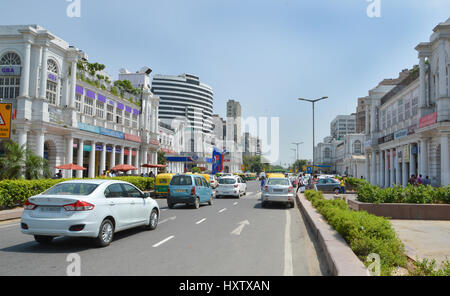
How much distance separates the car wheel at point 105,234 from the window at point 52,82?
27790mm

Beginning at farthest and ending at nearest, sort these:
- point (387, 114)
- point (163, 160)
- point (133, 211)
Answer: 1. point (163, 160)
2. point (387, 114)
3. point (133, 211)

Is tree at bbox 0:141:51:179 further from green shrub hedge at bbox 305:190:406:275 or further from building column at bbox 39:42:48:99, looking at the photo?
green shrub hedge at bbox 305:190:406:275

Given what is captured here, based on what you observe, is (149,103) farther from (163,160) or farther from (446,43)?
(446,43)

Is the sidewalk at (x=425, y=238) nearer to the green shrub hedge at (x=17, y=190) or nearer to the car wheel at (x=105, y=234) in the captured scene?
the car wheel at (x=105, y=234)

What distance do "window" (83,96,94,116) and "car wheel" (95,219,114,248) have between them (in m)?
32.6

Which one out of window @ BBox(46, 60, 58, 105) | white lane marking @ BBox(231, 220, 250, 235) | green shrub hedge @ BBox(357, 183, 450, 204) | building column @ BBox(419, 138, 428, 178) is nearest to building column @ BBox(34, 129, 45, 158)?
window @ BBox(46, 60, 58, 105)

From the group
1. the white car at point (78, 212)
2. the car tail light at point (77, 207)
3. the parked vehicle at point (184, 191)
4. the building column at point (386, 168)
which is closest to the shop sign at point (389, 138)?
the building column at point (386, 168)

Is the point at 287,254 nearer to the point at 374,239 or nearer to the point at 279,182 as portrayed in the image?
Answer: the point at 374,239

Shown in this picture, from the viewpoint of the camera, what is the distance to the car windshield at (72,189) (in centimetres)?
818

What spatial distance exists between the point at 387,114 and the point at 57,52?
4072cm

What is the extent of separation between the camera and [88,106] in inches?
1516

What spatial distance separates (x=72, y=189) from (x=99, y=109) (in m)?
35.0
